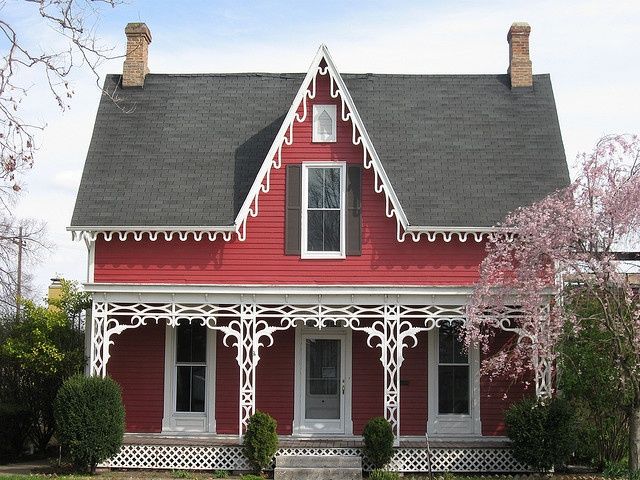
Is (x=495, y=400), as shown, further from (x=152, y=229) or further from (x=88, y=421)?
(x=88, y=421)

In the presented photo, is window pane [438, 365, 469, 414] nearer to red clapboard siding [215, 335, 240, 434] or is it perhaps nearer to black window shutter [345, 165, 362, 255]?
black window shutter [345, 165, 362, 255]

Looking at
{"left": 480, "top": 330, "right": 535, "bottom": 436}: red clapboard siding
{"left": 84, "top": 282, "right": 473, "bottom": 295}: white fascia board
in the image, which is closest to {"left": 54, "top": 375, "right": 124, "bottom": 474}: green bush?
{"left": 84, "top": 282, "right": 473, "bottom": 295}: white fascia board

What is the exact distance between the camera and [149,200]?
2141 cm

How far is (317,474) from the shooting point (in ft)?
62.4

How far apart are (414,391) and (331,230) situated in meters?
3.95

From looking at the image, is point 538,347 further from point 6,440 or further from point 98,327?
point 6,440

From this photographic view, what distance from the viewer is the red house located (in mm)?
20094

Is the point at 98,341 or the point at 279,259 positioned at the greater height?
the point at 279,259

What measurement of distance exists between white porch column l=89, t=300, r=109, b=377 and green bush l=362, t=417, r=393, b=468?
549cm

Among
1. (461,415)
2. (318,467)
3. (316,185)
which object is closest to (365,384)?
(461,415)

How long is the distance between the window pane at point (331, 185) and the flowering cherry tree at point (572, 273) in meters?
3.75

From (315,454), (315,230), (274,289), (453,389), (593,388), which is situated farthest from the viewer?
(453,389)

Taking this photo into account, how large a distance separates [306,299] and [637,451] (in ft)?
23.1

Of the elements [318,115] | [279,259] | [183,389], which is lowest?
[183,389]
